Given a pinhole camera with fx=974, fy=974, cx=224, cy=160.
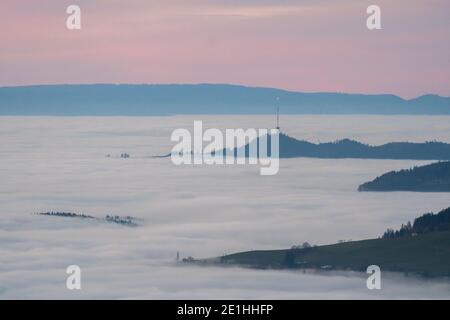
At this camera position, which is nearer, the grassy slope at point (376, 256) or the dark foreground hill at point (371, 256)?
the grassy slope at point (376, 256)

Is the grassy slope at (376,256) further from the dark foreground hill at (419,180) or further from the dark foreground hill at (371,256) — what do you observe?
the dark foreground hill at (419,180)

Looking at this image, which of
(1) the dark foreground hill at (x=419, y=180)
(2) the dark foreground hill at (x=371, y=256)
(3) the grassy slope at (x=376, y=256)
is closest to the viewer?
(3) the grassy slope at (x=376, y=256)

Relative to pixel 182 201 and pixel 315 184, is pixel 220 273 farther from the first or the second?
pixel 315 184

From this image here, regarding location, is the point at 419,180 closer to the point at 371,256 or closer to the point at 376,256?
the point at 371,256

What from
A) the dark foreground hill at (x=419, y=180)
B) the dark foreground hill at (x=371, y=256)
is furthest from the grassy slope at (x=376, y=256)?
the dark foreground hill at (x=419, y=180)

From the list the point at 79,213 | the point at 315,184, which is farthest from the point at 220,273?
the point at 315,184

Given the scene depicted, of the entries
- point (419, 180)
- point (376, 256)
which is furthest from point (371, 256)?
point (419, 180)

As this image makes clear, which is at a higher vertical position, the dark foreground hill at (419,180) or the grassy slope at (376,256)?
the dark foreground hill at (419,180)

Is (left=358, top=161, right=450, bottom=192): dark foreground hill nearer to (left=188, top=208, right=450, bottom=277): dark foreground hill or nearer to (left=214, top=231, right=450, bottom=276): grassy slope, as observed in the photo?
(left=188, top=208, right=450, bottom=277): dark foreground hill
